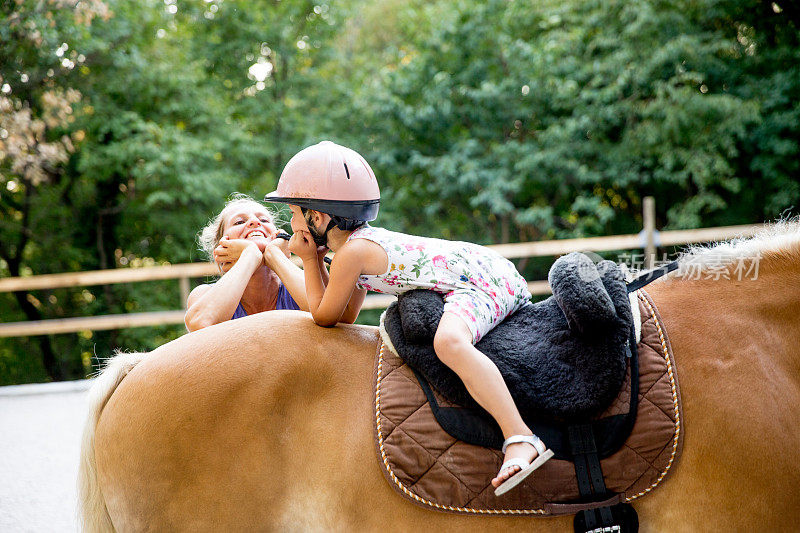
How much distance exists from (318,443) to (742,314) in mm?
1181

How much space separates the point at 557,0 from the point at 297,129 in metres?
4.79

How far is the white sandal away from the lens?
134 cm

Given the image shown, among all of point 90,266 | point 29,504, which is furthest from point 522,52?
point 29,504

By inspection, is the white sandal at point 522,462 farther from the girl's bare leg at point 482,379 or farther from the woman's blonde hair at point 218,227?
the woman's blonde hair at point 218,227

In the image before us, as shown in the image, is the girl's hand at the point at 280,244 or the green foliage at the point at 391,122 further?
the green foliage at the point at 391,122

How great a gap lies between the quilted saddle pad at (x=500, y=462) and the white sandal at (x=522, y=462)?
6 centimetres

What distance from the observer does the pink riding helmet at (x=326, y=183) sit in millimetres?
1623

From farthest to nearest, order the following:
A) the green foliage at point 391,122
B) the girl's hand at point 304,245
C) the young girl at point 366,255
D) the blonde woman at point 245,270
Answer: the green foliage at point 391,122, the blonde woman at point 245,270, the girl's hand at point 304,245, the young girl at point 366,255

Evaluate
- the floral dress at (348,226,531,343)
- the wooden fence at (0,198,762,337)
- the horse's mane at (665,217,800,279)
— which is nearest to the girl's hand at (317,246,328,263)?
the floral dress at (348,226,531,343)

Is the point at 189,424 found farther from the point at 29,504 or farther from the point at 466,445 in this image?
the point at 29,504

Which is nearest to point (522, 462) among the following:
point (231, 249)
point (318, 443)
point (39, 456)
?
point (318, 443)

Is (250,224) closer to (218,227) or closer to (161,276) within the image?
(218,227)

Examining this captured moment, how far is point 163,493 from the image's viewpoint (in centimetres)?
146

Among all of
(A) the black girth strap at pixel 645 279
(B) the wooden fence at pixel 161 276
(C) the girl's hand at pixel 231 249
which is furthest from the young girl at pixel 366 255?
(B) the wooden fence at pixel 161 276
